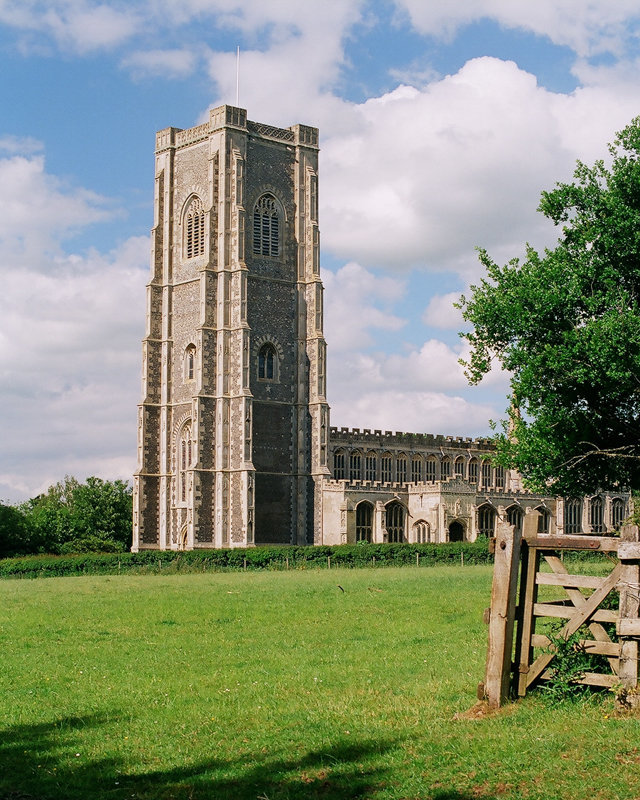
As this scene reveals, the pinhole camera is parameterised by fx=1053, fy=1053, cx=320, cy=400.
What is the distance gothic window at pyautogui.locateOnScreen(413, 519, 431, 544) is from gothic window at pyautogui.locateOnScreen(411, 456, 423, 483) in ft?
36.3

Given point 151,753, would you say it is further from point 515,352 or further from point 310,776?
point 515,352

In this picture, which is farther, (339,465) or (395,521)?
(339,465)

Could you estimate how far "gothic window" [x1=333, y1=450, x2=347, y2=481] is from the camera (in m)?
78.0

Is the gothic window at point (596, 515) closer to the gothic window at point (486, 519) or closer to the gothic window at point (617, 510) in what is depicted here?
the gothic window at point (617, 510)

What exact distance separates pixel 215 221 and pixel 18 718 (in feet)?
197

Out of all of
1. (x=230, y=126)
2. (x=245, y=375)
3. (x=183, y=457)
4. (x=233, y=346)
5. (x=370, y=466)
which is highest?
Result: (x=230, y=126)

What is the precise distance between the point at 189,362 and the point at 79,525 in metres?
16.0

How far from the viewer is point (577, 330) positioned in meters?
30.1

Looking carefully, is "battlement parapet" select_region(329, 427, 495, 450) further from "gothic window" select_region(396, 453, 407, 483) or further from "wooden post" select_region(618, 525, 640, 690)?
"wooden post" select_region(618, 525, 640, 690)

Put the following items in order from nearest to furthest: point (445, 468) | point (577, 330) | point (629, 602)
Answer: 1. point (629, 602)
2. point (577, 330)
3. point (445, 468)

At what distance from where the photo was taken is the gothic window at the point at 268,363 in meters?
71.3

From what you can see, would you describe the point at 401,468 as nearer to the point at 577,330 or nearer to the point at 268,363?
the point at 268,363

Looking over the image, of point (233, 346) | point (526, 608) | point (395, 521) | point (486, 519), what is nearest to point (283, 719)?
point (526, 608)

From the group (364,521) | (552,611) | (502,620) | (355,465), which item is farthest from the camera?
(355,465)
